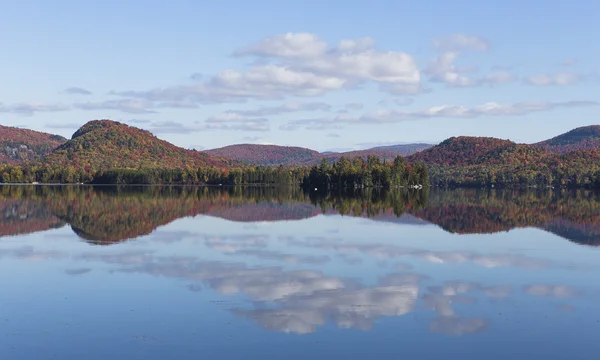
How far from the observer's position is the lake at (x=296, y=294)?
17.3 meters

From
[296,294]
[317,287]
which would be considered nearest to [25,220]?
[317,287]

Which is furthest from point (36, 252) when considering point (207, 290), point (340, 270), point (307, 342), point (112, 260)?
point (307, 342)

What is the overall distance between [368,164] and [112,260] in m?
146

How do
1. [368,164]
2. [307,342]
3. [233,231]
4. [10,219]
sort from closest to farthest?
[307,342]
[233,231]
[10,219]
[368,164]

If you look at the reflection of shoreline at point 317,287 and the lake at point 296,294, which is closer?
the lake at point 296,294

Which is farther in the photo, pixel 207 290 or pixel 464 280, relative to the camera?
pixel 464 280

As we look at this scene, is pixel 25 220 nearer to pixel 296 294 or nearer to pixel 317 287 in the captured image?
pixel 317 287

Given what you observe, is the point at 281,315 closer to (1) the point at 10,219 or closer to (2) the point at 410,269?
(2) the point at 410,269

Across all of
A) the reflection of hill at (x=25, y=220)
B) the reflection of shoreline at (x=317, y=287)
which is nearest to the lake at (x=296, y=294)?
the reflection of shoreline at (x=317, y=287)

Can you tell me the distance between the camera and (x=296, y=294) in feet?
77.1

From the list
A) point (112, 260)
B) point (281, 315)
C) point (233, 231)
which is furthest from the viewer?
point (233, 231)

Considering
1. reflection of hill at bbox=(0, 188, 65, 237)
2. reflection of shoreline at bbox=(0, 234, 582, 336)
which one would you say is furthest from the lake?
reflection of hill at bbox=(0, 188, 65, 237)

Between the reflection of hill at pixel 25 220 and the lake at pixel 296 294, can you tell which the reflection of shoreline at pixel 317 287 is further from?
the reflection of hill at pixel 25 220

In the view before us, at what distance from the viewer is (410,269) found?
29.6 m
